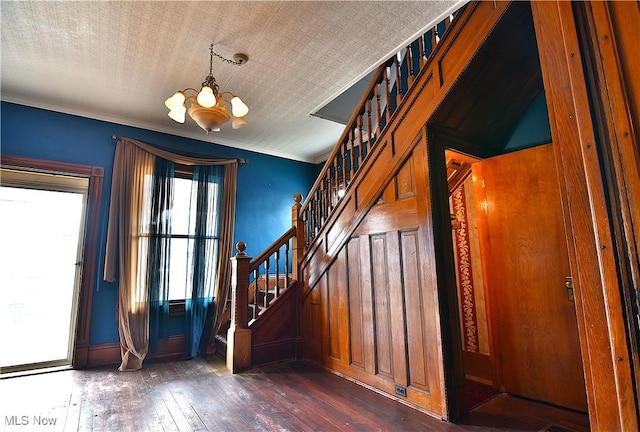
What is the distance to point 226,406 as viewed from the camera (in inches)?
97.3

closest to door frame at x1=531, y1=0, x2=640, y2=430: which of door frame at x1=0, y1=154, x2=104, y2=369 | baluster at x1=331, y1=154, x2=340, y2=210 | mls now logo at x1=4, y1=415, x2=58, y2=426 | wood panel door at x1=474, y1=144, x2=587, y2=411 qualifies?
wood panel door at x1=474, y1=144, x2=587, y2=411

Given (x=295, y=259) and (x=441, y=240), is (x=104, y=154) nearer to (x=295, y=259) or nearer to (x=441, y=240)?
(x=295, y=259)

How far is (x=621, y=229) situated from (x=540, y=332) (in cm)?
200

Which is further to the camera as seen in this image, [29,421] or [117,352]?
[117,352]

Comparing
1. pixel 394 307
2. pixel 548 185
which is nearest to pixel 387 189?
pixel 394 307

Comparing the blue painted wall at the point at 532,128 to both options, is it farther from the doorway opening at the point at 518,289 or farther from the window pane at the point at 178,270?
the window pane at the point at 178,270

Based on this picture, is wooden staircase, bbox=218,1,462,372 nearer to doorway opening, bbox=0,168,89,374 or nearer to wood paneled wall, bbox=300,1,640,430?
wood paneled wall, bbox=300,1,640,430

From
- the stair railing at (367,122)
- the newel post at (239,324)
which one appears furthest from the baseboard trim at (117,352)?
the stair railing at (367,122)

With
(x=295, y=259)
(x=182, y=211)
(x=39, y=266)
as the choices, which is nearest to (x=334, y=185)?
(x=295, y=259)

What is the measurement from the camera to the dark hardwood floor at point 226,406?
2.16 metres

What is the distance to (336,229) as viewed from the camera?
10.9 feet

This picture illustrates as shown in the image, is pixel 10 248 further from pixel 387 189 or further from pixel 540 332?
pixel 540 332

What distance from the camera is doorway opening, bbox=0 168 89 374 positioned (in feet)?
11.3

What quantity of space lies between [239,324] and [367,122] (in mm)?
2512
